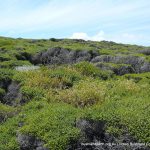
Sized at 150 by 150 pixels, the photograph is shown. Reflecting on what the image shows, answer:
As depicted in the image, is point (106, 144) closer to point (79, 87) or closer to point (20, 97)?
point (79, 87)

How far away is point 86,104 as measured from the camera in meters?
19.7

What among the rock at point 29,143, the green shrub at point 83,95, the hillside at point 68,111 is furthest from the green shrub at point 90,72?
the rock at point 29,143

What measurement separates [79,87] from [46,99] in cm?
225

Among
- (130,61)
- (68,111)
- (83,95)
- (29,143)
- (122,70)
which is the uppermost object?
(83,95)

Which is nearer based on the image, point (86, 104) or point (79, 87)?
point (86, 104)

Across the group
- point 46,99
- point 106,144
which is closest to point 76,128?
point 106,144

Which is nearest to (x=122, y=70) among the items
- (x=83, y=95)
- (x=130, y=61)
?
(x=130, y=61)

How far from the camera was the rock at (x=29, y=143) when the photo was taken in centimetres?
1675

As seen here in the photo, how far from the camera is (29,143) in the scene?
16969 millimetres

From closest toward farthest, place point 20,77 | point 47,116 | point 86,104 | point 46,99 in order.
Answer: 1. point 47,116
2. point 86,104
3. point 46,99
4. point 20,77

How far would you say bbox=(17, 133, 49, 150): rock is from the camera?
16.8m

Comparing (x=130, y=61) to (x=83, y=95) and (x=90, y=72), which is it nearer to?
(x=90, y=72)

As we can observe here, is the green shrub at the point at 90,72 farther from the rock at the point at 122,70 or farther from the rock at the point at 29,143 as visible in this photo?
the rock at the point at 29,143

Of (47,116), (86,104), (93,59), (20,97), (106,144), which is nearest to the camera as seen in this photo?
(106,144)
